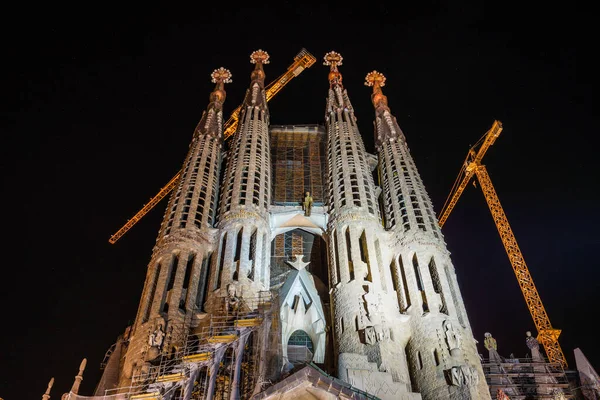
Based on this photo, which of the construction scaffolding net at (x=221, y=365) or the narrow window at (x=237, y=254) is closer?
the construction scaffolding net at (x=221, y=365)

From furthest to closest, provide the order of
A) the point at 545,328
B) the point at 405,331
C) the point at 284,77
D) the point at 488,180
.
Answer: the point at 284,77
the point at 488,180
the point at 545,328
the point at 405,331

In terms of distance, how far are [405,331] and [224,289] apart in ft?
47.3

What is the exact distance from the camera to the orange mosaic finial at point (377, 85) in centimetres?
7128

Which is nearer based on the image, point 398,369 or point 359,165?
point 398,369

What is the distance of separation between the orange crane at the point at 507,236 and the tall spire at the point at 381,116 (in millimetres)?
17126

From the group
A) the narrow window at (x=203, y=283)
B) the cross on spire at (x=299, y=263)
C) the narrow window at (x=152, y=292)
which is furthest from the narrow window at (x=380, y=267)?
→ the narrow window at (x=152, y=292)

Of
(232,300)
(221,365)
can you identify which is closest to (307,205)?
(232,300)

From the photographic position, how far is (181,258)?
47.7 meters

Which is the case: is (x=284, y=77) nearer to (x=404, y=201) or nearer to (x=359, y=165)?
(x=359, y=165)

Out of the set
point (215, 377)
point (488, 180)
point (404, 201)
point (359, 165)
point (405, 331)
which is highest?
A: point (488, 180)

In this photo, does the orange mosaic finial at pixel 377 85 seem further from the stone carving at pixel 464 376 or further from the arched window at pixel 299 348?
the stone carving at pixel 464 376

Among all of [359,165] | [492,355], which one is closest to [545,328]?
[492,355]

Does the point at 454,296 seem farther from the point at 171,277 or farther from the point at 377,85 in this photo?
the point at 377,85

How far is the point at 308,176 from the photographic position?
63531mm
